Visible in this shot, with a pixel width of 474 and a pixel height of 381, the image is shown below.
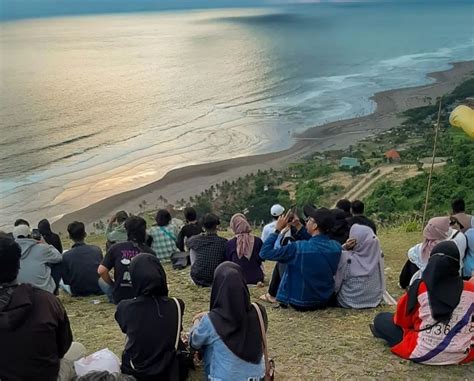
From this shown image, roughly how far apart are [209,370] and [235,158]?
1163 inches

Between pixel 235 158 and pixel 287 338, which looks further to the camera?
A: pixel 235 158

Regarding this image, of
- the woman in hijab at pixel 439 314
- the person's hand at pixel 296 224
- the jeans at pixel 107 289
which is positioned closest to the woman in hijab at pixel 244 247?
the person's hand at pixel 296 224

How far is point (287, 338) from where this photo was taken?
593 centimetres

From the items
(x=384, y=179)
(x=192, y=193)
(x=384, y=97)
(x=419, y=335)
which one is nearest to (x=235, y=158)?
(x=192, y=193)

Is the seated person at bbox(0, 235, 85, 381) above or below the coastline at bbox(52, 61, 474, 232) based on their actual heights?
above

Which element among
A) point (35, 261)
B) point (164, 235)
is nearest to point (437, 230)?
point (164, 235)

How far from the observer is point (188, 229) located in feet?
28.2

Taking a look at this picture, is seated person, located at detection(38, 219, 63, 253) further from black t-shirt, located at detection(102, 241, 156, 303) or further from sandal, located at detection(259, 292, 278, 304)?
sandal, located at detection(259, 292, 278, 304)

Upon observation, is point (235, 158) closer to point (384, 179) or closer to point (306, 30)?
point (384, 179)

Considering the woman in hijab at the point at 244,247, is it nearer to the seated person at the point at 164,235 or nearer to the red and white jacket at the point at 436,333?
the seated person at the point at 164,235

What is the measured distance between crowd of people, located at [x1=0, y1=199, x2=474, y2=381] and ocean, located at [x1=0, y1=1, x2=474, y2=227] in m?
19.0

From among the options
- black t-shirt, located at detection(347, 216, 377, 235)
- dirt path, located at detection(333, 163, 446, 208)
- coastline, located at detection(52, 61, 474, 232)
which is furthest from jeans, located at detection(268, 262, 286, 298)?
dirt path, located at detection(333, 163, 446, 208)

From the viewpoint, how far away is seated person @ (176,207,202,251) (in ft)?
28.2

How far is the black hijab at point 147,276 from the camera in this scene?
4.46 metres
